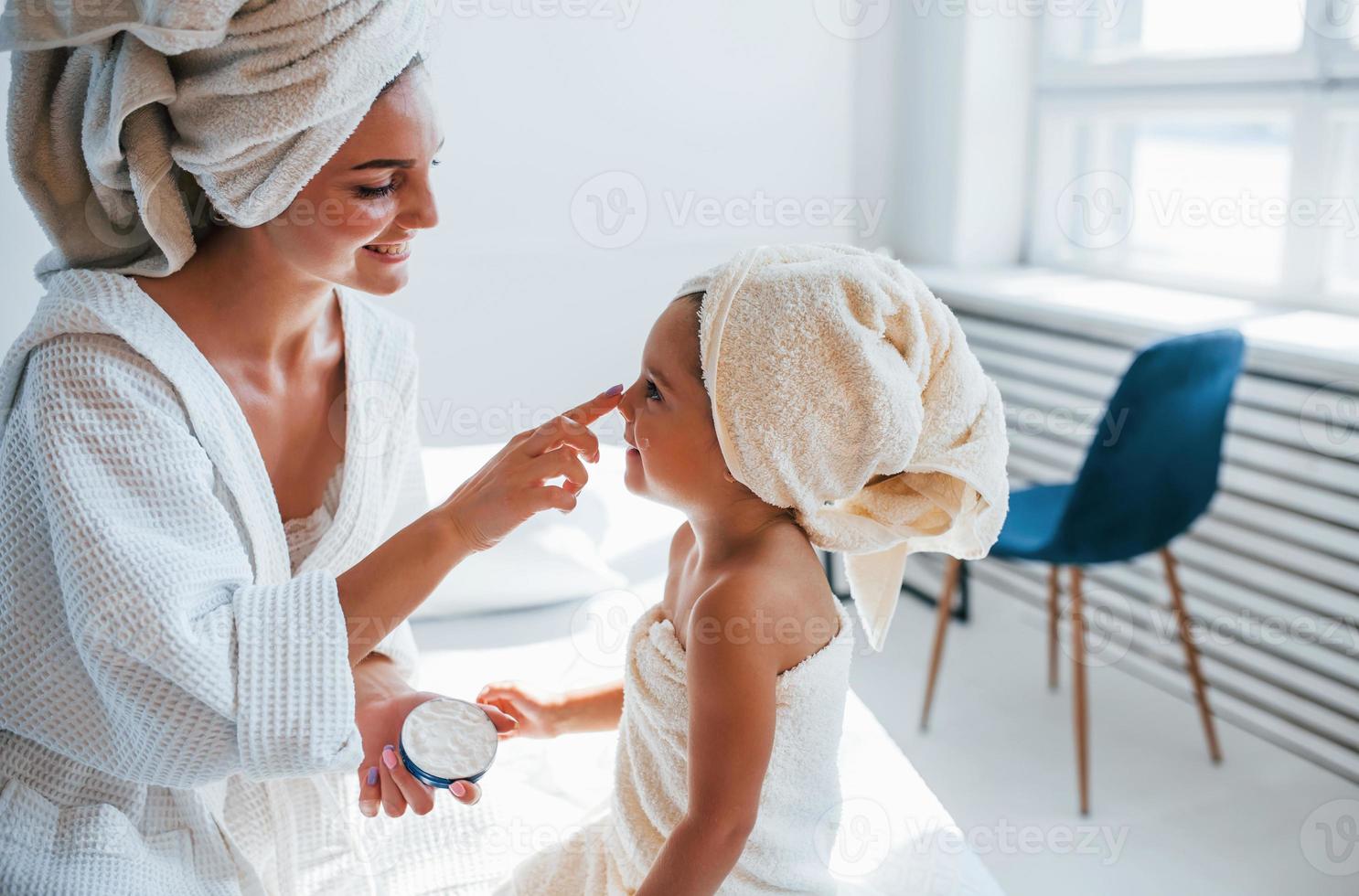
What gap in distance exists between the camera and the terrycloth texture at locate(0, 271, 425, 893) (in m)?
0.98

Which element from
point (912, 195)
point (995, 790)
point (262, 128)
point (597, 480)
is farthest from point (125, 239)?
point (912, 195)

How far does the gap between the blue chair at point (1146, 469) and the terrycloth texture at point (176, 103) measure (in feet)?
4.82

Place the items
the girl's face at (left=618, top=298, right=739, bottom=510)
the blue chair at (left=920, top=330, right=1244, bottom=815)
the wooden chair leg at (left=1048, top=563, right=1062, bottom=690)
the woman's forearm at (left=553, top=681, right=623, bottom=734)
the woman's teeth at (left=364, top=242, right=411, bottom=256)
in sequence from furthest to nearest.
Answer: the wooden chair leg at (left=1048, top=563, right=1062, bottom=690), the blue chair at (left=920, top=330, right=1244, bottom=815), the woman's forearm at (left=553, top=681, right=623, bottom=734), the woman's teeth at (left=364, top=242, right=411, bottom=256), the girl's face at (left=618, top=298, right=739, bottom=510)

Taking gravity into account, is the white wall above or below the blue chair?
above

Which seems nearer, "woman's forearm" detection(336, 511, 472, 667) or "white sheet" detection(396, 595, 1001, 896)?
"woman's forearm" detection(336, 511, 472, 667)

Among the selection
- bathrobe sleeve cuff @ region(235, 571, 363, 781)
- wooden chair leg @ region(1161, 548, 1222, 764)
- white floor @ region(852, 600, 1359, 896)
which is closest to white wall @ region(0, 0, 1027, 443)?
white floor @ region(852, 600, 1359, 896)

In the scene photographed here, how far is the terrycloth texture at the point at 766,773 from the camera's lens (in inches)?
43.7

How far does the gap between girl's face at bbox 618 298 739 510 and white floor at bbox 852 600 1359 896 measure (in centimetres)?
137

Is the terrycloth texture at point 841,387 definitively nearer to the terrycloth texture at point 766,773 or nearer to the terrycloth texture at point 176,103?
the terrycloth texture at point 766,773

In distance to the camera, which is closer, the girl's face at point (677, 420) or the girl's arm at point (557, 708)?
the girl's face at point (677, 420)

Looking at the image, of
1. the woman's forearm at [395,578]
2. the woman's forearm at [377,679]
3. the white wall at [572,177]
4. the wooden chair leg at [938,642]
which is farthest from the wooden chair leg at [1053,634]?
the woman's forearm at [395,578]

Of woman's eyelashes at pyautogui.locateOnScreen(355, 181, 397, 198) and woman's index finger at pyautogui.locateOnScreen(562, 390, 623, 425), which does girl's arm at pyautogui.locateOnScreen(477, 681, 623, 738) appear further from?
woman's eyelashes at pyautogui.locateOnScreen(355, 181, 397, 198)

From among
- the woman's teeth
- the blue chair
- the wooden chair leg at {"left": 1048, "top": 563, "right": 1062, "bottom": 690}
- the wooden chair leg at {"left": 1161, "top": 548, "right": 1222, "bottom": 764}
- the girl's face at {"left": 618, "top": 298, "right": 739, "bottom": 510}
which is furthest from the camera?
the wooden chair leg at {"left": 1048, "top": 563, "right": 1062, "bottom": 690}

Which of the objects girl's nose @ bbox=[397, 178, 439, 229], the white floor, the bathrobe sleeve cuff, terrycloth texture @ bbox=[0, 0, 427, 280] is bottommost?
the white floor
